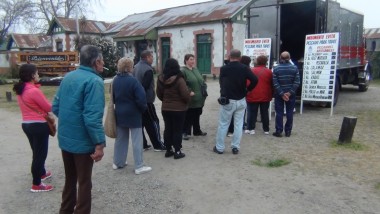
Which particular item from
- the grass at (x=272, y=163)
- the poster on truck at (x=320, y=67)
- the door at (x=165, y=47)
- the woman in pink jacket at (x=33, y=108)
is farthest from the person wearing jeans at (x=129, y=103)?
the door at (x=165, y=47)

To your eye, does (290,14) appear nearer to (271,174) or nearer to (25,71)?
(271,174)

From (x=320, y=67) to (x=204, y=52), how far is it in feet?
48.0

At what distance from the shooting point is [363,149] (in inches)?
251

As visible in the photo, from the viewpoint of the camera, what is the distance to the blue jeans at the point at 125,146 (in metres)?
5.18

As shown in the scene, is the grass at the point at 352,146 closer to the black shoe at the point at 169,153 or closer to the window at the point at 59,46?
the black shoe at the point at 169,153

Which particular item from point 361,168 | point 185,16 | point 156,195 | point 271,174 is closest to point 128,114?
point 156,195

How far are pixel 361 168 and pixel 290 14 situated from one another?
6870mm

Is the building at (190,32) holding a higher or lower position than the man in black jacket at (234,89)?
higher

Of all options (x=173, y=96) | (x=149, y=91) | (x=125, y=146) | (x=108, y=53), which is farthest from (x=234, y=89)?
(x=108, y=53)

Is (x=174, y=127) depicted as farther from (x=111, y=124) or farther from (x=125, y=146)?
(x=111, y=124)

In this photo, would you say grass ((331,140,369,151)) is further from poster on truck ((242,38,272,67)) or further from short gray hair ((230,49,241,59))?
poster on truck ((242,38,272,67))

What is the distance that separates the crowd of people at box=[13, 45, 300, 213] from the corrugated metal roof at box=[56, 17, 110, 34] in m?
29.7

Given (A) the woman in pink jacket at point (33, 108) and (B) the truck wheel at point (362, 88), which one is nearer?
(A) the woman in pink jacket at point (33, 108)

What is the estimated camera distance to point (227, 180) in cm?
491
